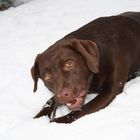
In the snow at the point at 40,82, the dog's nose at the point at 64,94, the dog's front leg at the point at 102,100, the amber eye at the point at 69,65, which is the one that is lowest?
the snow at the point at 40,82

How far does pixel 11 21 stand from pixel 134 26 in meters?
4.28

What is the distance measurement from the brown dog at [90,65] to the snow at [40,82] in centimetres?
14

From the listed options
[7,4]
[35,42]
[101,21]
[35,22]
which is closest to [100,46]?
[101,21]

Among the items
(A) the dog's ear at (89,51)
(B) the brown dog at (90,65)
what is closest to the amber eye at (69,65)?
(B) the brown dog at (90,65)

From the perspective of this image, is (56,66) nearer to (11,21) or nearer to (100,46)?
(100,46)

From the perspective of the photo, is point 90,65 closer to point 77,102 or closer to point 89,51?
point 89,51

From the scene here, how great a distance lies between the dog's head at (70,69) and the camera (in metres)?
5.19

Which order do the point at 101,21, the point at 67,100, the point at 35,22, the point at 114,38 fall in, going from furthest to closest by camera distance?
the point at 35,22 → the point at 101,21 → the point at 114,38 → the point at 67,100

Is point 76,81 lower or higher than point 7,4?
higher

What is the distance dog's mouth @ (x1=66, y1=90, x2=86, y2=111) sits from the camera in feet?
17.6

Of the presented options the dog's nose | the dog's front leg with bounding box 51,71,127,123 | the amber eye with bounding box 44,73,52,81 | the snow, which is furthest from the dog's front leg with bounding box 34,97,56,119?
the dog's nose

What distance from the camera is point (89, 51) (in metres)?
5.34

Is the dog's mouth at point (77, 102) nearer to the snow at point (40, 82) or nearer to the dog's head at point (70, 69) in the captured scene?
the dog's head at point (70, 69)

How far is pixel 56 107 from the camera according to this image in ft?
19.3
